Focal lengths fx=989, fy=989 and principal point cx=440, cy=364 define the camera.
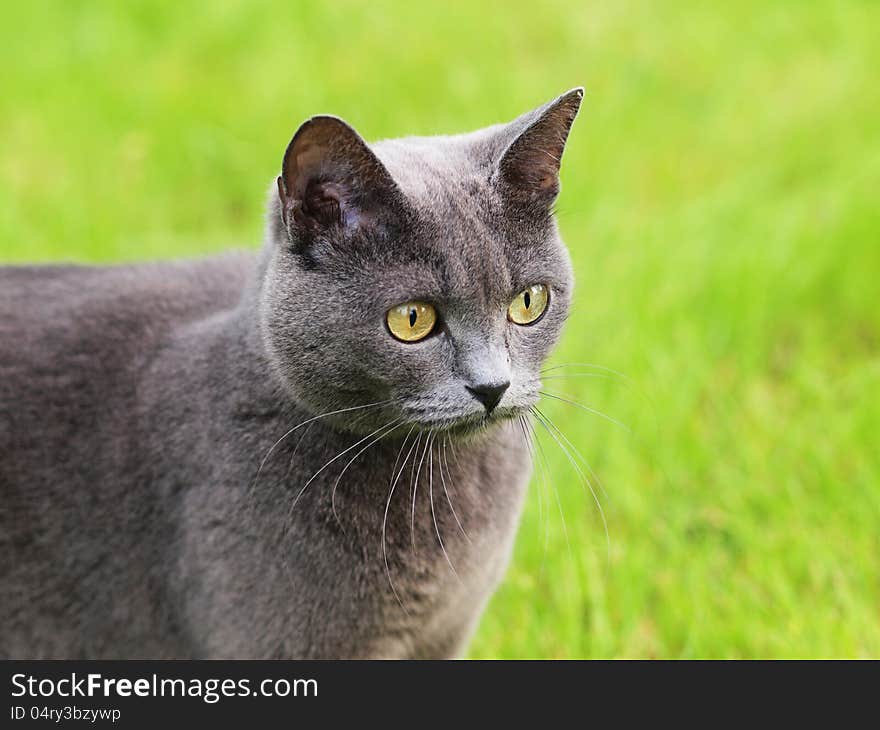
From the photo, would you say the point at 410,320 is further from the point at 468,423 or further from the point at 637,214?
the point at 637,214

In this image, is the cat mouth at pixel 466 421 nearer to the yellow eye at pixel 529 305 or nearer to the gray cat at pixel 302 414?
the gray cat at pixel 302 414

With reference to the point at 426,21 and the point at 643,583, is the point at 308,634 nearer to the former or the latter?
the point at 643,583

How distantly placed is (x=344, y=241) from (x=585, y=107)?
9.15 ft

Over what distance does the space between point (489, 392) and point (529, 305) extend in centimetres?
24

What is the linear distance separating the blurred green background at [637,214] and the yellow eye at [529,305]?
0.36 m

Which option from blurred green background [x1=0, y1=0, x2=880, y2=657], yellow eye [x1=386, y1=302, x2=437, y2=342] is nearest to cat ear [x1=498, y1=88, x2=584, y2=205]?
yellow eye [x1=386, y1=302, x2=437, y2=342]

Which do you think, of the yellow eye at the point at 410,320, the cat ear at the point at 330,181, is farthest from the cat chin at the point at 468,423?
the cat ear at the point at 330,181

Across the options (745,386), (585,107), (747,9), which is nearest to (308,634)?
(745,386)

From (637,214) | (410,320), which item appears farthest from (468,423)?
(637,214)

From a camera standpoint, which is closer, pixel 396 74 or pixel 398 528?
pixel 398 528

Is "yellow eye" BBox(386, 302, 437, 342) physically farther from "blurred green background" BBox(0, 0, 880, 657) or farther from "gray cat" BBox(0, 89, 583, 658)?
"blurred green background" BBox(0, 0, 880, 657)

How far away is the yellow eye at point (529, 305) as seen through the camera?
1682 millimetres

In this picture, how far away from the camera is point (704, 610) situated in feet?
7.80

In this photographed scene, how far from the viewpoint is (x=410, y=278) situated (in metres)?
1.59
